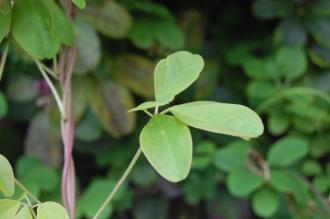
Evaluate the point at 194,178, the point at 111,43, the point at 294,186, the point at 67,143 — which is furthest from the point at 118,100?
the point at 67,143

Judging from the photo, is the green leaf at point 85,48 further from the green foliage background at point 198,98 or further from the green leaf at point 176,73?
the green leaf at point 176,73

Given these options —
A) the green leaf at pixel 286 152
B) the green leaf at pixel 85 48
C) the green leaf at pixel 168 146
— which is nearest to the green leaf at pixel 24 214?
the green leaf at pixel 168 146

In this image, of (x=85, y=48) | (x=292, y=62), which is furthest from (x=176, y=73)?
(x=292, y=62)

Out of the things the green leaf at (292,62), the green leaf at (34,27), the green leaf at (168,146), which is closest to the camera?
the green leaf at (168,146)

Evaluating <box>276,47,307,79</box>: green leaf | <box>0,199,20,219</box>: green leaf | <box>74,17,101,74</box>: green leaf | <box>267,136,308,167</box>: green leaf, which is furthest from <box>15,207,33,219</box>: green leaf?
<box>276,47,307,79</box>: green leaf

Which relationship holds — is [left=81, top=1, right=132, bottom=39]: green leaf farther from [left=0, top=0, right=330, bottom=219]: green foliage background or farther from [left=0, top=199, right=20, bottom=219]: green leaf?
[left=0, top=199, right=20, bottom=219]: green leaf

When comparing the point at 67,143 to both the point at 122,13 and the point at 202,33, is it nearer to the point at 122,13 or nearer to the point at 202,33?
the point at 122,13
